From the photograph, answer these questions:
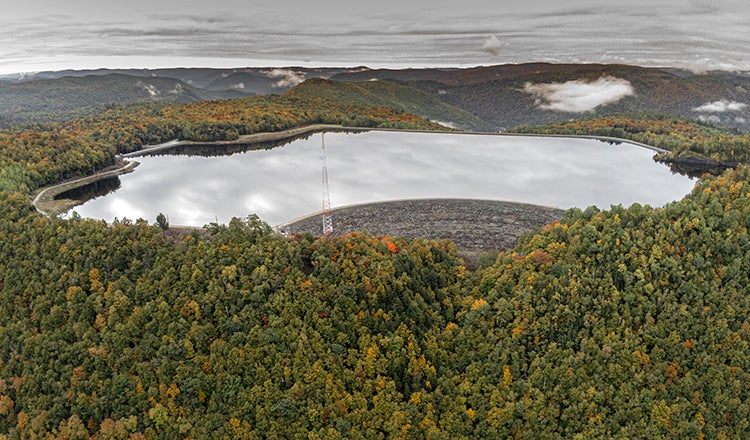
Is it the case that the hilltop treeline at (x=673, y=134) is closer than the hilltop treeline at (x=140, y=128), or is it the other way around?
the hilltop treeline at (x=140, y=128)

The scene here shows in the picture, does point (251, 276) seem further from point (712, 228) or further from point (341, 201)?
point (712, 228)

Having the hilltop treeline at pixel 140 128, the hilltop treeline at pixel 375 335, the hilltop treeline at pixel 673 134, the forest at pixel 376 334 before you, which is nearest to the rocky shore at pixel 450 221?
the forest at pixel 376 334

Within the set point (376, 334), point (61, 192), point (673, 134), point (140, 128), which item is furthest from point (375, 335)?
point (673, 134)

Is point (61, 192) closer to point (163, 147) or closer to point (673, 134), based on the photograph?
point (163, 147)

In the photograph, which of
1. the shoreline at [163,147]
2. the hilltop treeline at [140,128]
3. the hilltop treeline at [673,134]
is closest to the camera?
the shoreline at [163,147]

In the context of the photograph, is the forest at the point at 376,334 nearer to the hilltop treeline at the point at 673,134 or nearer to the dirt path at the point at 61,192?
the dirt path at the point at 61,192

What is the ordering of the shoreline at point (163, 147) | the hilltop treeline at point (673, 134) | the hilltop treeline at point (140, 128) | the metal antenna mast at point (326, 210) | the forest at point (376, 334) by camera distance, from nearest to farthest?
the forest at point (376, 334) < the metal antenna mast at point (326, 210) < the shoreline at point (163, 147) < the hilltop treeline at point (140, 128) < the hilltop treeline at point (673, 134)

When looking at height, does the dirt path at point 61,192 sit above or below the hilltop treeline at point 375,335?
above

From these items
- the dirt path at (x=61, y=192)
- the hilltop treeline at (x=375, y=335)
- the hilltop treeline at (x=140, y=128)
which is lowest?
the hilltop treeline at (x=375, y=335)

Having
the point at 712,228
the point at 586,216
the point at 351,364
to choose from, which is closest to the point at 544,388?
the point at 351,364
